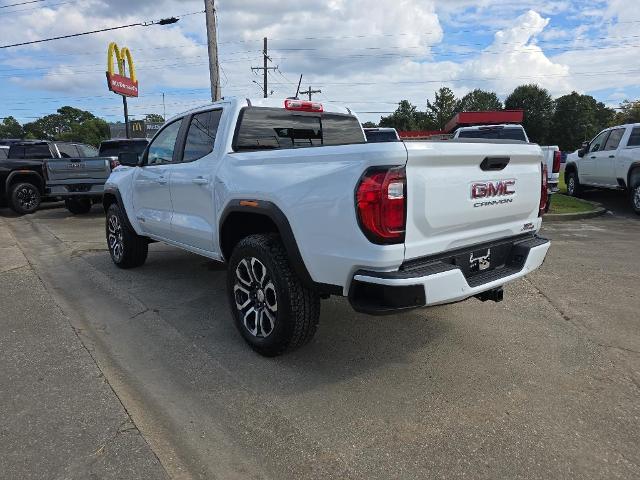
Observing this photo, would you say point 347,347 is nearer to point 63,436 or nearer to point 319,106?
point 63,436

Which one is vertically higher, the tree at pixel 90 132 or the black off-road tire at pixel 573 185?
the tree at pixel 90 132

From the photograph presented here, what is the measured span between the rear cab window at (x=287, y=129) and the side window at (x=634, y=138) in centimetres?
871

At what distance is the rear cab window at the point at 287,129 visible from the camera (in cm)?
430

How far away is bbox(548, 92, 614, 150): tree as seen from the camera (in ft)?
265

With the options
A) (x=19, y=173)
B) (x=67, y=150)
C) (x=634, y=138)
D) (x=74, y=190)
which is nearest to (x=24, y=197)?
(x=19, y=173)

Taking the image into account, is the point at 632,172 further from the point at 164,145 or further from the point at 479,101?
the point at 479,101

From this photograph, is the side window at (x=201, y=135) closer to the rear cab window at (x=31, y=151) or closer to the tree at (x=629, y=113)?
the rear cab window at (x=31, y=151)

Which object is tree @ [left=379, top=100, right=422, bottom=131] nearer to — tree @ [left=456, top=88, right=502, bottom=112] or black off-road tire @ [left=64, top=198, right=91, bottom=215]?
tree @ [left=456, top=88, right=502, bottom=112]

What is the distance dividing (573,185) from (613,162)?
8.59ft

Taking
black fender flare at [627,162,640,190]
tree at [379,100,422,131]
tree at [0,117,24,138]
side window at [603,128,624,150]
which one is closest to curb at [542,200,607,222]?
black fender flare at [627,162,640,190]

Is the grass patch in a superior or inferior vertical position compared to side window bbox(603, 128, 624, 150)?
inferior

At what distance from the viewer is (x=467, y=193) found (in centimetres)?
313

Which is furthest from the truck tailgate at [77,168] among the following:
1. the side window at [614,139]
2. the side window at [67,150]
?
the side window at [614,139]

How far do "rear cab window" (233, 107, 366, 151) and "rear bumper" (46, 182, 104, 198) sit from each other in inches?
312
